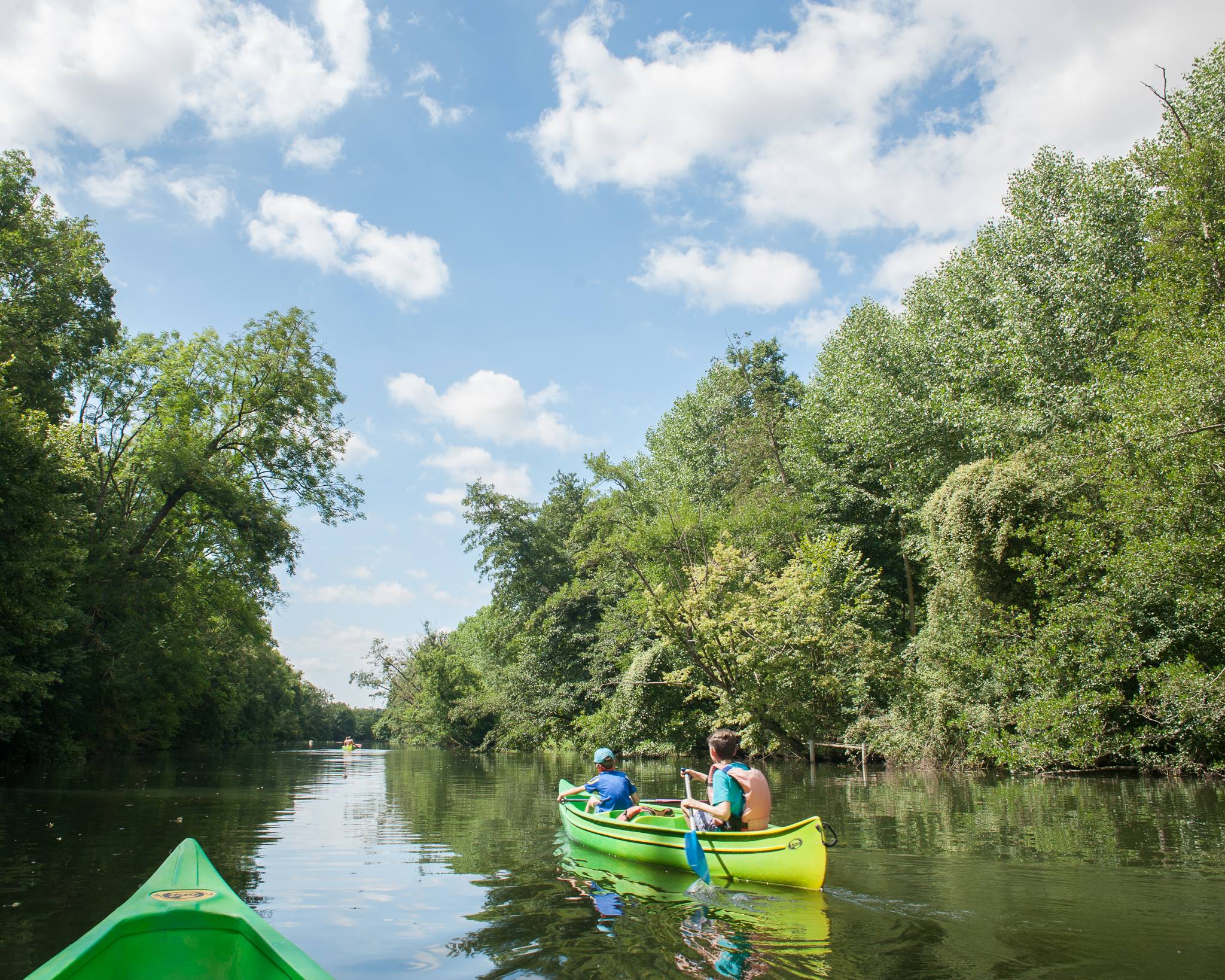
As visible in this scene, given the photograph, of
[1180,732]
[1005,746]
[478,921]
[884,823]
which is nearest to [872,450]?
[1005,746]

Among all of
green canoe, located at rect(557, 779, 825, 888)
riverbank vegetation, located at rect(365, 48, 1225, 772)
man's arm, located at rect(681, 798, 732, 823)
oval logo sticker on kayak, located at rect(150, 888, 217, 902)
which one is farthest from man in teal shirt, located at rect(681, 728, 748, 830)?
riverbank vegetation, located at rect(365, 48, 1225, 772)

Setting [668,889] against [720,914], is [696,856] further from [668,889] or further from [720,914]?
[720,914]

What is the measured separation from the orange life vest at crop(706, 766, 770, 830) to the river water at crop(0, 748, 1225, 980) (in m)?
0.88

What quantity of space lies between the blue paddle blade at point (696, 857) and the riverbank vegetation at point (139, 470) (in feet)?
65.7

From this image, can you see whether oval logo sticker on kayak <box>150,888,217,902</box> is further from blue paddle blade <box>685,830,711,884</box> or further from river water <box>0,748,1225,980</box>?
blue paddle blade <box>685,830,711,884</box>

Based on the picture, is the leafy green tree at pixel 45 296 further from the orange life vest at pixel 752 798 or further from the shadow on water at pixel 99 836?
the orange life vest at pixel 752 798

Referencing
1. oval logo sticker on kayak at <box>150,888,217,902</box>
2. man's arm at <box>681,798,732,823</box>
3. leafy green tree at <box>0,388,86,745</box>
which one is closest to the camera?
oval logo sticker on kayak at <box>150,888,217,902</box>

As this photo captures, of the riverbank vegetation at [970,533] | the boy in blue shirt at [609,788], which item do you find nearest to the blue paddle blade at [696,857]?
the boy in blue shirt at [609,788]

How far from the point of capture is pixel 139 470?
2730 cm

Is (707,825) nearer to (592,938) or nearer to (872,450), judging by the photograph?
(592,938)

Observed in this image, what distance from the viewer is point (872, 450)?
27672 millimetres

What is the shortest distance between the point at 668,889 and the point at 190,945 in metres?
5.34

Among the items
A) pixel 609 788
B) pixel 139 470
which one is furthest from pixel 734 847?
pixel 139 470

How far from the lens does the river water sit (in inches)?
216
